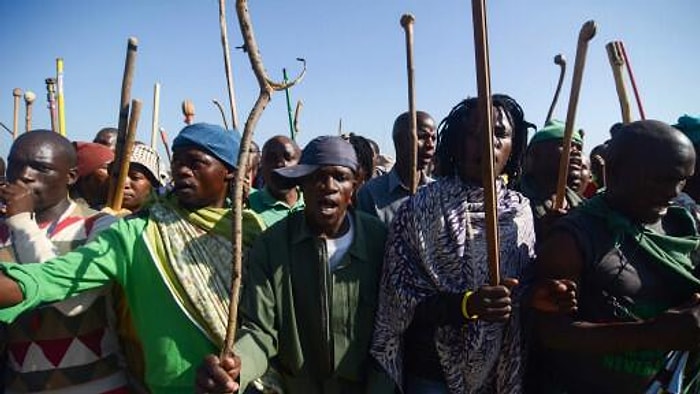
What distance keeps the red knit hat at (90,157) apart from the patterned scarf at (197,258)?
1.46m

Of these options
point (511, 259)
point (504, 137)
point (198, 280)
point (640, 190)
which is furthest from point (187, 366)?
point (640, 190)

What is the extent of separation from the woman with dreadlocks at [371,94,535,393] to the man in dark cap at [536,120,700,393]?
9.1 inches

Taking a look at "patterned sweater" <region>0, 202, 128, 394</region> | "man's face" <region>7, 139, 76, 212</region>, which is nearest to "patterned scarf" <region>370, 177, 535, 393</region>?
"patterned sweater" <region>0, 202, 128, 394</region>

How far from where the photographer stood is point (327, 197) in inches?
82.0

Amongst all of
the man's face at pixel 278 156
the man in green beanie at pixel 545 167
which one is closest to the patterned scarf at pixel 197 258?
the man in green beanie at pixel 545 167

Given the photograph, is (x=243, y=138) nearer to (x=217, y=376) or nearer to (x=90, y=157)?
(x=217, y=376)

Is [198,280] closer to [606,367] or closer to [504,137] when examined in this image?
[504,137]

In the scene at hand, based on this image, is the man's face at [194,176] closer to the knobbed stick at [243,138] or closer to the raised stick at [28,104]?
the knobbed stick at [243,138]

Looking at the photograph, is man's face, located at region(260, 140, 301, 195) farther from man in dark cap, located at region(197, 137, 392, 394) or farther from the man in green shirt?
man in dark cap, located at region(197, 137, 392, 394)

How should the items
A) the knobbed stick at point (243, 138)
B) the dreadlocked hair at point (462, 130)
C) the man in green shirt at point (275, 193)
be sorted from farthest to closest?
1. the man in green shirt at point (275, 193)
2. the dreadlocked hair at point (462, 130)
3. the knobbed stick at point (243, 138)

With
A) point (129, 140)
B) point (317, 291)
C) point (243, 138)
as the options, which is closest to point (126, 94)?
point (129, 140)

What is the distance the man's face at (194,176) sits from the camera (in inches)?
80.4

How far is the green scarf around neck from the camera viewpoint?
1735mm

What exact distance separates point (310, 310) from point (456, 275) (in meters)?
0.60
